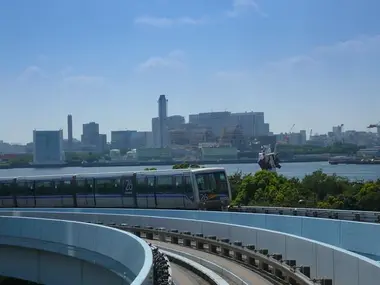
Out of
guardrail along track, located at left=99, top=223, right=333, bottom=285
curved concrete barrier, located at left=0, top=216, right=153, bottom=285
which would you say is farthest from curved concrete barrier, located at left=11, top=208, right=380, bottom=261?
curved concrete barrier, located at left=0, top=216, right=153, bottom=285

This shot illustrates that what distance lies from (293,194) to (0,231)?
59.6 ft

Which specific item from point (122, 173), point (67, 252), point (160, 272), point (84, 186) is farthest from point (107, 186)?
point (160, 272)

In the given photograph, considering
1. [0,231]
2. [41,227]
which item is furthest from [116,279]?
[0,231]

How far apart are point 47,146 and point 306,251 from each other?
16033 cm

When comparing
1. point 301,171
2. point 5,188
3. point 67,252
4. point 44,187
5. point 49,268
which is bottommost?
point 301,171

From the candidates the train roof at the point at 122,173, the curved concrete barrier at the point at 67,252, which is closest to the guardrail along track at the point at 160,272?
the curved concrete barrier at the point at 67,252

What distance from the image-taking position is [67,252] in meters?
13.2

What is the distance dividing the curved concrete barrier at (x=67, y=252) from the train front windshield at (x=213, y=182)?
9.54 metres

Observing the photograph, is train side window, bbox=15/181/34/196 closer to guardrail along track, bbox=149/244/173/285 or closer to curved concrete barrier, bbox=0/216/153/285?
curved concrete barrier, bbox=0/216/153/285

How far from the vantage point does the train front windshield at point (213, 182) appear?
934 inches

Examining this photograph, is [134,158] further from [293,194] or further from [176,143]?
[293,194]

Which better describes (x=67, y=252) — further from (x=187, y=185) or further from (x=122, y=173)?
(x=122, y=173)

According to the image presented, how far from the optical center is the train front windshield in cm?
2373

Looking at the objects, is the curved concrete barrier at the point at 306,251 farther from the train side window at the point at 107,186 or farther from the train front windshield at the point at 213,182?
the train side window at the point at 107,186
